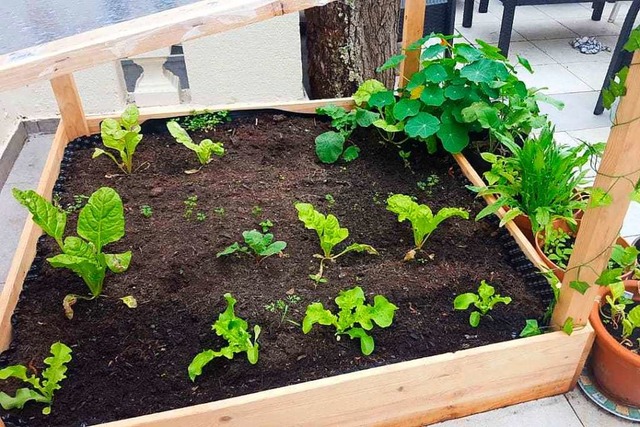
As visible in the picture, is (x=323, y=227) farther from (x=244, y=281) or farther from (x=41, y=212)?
(x=41, y=212)

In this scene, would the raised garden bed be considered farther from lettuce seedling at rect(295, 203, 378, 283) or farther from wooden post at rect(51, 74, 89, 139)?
wooden post at rect(51, 74, 89, 139)

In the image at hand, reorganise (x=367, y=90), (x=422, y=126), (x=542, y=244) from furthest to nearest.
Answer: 1. (x=367, y=90)
2. (x=422, y=126)
3. (x=542, y=244)

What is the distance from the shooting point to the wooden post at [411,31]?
1.80m

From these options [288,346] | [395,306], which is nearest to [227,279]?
[288,346]

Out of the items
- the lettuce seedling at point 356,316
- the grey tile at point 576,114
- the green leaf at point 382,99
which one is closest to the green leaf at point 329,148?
the green leaf at point 382,99

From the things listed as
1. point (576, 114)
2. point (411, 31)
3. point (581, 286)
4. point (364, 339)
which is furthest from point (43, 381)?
point (576, 114)

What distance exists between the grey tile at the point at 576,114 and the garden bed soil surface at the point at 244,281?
1.11m

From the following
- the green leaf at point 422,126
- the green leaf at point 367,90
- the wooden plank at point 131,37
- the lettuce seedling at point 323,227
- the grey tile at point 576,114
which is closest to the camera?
the wooden plank at point 131,37

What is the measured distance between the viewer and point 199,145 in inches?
74.3

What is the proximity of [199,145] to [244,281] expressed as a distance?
2.08ft

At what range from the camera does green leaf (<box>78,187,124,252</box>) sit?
137 centimetres

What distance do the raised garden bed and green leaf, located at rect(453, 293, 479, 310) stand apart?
5cm

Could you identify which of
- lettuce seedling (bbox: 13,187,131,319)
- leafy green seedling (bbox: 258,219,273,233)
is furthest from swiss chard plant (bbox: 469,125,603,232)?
lettuce seedling (bbox: 13,187,131,319)

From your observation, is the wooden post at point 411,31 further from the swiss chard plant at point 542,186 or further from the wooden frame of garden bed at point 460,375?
the wooden frame of garden bed at point 460,375
